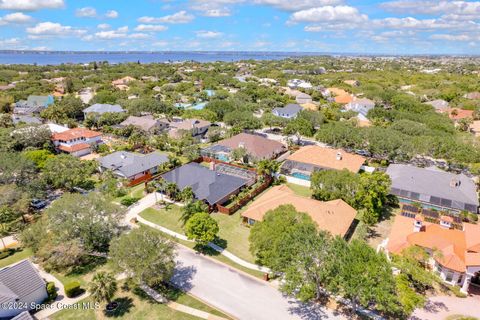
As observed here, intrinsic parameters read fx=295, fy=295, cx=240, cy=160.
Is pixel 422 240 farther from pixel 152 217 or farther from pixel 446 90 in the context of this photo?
pixel 446 90

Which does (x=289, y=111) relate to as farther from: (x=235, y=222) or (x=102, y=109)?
(x=235, y=222)

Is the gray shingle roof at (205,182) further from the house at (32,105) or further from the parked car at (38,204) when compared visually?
the house at (32,105)

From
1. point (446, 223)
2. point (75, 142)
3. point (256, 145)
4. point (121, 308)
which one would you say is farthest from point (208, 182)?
point (75, 142)

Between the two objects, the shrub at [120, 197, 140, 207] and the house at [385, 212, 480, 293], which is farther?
the shrub at [120, 197, 140, 207]

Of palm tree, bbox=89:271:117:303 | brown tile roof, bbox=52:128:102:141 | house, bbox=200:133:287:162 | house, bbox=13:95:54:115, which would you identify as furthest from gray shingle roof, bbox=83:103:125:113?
palm tree, bbox=89:271:117:303

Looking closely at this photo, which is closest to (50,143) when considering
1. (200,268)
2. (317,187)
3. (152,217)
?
(152,217)

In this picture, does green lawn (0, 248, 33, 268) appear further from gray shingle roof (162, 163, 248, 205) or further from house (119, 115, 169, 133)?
house (119, 115, 169, 133)
